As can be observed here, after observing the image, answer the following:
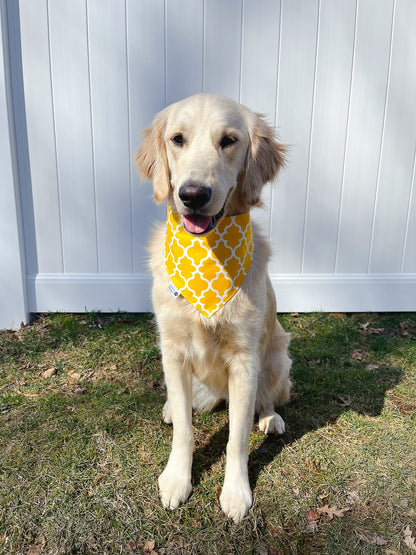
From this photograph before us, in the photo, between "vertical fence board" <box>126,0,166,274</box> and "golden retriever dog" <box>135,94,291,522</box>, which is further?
"vertical fence board" <box>126,0,166,274</box>

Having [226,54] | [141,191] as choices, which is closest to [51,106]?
[141,191]

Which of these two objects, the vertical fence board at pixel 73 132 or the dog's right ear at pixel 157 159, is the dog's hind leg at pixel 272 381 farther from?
the vertical fence board at pixel 73 132

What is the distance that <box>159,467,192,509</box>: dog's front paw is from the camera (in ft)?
6.04

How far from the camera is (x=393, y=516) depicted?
1.81m

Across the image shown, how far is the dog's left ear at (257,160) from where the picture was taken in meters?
1.86

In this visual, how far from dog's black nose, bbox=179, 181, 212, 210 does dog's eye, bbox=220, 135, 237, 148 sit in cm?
28

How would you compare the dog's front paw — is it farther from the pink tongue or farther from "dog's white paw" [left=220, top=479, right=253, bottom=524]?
the pink tongue

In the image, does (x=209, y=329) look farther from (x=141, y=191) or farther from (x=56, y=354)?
(x=141, y=191)

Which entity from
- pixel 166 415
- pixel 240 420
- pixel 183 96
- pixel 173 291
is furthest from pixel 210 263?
pixel 183 96

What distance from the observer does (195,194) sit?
1556 millimetres

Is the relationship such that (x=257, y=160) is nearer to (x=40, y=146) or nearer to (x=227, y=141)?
(x=227, y=141)

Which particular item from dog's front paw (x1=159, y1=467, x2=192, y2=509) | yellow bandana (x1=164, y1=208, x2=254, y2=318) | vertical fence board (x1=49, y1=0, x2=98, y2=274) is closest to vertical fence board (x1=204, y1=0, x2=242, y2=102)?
vertical fence board (x1=49, y1=0, x2=98, y2=274)

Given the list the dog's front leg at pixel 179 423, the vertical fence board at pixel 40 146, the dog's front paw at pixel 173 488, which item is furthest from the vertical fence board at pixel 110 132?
the dog's front paw at pixel 173 488

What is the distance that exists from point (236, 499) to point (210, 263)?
3.35 feet
